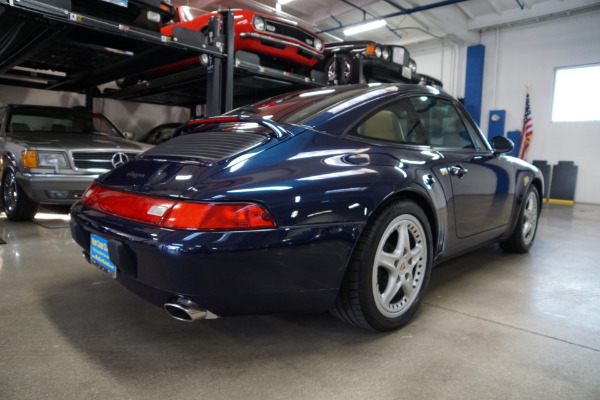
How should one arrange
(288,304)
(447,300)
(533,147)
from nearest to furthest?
1. (288,304)
2. (447,300)
3. (533,147)

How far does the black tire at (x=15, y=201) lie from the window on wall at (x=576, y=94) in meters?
10.7

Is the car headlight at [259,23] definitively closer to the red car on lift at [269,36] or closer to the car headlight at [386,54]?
the red car on lift at [269,36]

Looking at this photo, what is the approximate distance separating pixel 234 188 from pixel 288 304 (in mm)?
464

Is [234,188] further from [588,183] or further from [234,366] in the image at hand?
[588,183]

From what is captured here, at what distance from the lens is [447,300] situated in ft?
7.22

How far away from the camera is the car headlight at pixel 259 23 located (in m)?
4.32

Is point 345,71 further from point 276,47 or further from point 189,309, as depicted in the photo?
point 189,309

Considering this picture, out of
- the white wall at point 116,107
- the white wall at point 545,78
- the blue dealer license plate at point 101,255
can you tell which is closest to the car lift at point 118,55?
the white wall at point 116,107

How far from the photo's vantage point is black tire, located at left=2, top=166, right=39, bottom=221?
151 inches

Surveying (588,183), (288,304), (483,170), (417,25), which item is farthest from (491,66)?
(288,304)

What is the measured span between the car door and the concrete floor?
0.45m

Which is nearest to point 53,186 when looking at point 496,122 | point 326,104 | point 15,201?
point 15,201

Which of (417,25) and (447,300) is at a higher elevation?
(417,25)

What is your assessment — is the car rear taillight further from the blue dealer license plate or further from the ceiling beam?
the ceiling beam
